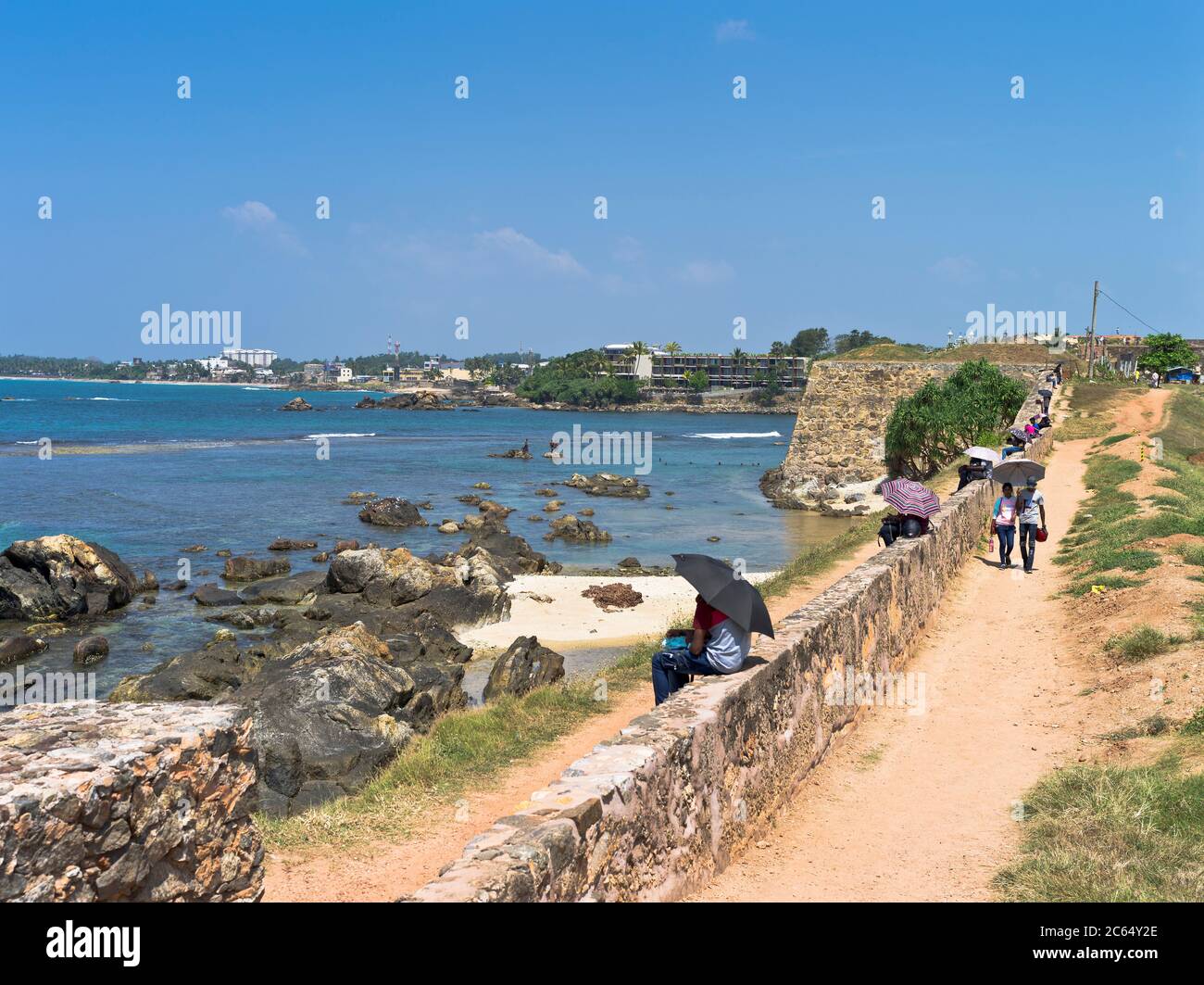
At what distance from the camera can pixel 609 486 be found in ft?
177

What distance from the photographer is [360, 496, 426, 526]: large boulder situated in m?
41.3

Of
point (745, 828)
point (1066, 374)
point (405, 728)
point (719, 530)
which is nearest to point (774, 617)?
point (405, 728)

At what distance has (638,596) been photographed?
2536 centimetres

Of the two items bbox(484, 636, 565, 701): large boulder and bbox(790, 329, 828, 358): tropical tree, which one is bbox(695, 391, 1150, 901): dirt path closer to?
bbox(484, 636, 565, 701): large boulder

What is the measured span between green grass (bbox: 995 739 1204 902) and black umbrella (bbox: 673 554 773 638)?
7.35 feet

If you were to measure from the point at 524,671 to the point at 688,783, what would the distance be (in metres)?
10.2

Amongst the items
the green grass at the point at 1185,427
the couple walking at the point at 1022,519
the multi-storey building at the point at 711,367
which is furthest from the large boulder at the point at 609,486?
the multi-storey building at the point at 711,367

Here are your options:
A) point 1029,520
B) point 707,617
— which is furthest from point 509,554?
point 707,617

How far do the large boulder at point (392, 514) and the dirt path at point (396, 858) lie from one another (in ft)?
107

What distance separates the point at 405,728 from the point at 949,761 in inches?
265

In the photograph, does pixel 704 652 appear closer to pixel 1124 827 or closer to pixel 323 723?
pixel 1124 827

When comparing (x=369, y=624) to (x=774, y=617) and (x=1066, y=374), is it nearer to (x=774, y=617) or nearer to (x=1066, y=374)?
(x=774, y=617)

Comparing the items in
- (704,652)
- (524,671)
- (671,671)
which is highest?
(704,652)

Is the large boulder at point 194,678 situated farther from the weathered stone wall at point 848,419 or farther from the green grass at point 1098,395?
the green grass at point 1098,395
